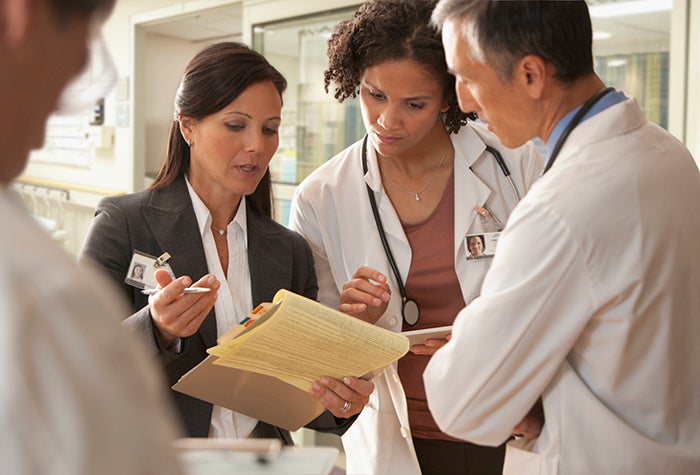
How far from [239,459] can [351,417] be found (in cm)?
87

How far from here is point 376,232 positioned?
6.47 ft

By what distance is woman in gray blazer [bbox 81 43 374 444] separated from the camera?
166 centimetres

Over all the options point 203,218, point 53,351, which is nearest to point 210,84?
point 203,218

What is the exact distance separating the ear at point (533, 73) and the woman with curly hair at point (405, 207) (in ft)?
2.13

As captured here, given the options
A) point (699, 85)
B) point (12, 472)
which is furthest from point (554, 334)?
point (699, 85)

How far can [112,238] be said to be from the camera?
1.65 metres

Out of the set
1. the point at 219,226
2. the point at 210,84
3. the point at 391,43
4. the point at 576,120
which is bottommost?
the point at 219,226

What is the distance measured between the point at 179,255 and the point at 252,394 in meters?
0.39

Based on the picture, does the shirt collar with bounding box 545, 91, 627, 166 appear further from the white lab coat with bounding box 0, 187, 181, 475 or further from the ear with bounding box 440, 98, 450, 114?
the white lab coat with bounding box 0, 187, 181, 475

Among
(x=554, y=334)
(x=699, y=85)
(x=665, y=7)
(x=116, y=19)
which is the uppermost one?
(x=116, y=19)

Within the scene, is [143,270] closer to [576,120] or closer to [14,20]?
[576,120]

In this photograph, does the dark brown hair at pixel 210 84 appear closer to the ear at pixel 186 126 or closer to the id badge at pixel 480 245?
the ear at pixel 186 126

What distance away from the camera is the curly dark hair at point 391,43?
1876 millimetres

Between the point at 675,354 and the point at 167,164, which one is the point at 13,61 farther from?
the point at 167,164
